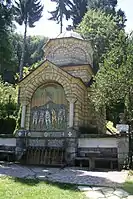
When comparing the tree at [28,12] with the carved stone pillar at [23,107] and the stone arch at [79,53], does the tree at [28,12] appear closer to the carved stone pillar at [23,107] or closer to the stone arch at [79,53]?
the stone arch at [79,53]

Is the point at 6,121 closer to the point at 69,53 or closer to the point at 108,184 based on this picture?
the point at 69,53

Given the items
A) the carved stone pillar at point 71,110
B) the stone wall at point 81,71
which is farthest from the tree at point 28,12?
the carved stone pillar at point 71,110

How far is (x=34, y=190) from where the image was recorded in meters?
6.57

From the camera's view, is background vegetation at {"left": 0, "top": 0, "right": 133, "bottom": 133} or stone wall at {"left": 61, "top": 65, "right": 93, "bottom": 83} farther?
stone wall at {"left": 61, "top": 65, "right": 93, "bottom": 83}

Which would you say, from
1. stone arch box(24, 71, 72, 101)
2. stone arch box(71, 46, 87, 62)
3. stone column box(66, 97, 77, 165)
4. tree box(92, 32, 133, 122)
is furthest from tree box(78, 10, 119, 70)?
stone column box(66, 97, 77, 165)

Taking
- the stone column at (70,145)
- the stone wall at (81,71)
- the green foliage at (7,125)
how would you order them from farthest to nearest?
the green foliage at (7,125) → the stone wall at (81,71) → the stone column at (70,145)

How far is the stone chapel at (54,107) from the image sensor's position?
14.3m

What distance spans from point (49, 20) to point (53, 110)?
31261 mm

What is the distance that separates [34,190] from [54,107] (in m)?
8.68

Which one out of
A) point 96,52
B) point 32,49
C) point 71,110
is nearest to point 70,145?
point 71,110

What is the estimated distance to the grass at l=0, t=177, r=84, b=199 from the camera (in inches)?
234

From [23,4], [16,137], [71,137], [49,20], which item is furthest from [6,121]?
[49,20]

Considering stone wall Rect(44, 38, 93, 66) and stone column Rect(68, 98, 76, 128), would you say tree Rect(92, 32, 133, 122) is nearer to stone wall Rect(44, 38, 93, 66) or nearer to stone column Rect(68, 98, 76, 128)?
stone column Rect(68, 98, 76, 128)

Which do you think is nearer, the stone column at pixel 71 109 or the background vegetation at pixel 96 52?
the background vegetation at pixel 96 52
